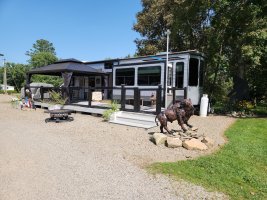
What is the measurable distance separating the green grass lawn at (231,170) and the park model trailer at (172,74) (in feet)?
17.7

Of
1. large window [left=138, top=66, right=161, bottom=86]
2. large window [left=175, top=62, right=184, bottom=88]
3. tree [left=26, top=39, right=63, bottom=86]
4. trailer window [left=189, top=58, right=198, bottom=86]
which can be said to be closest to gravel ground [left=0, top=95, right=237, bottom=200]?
large window [left=175, top=62, right=184, bottom=88]

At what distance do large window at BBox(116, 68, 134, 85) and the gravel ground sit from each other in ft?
19.6

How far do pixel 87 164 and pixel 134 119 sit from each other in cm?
531

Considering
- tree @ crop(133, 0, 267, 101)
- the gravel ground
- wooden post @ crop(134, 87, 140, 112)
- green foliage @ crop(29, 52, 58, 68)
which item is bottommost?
the gravel ground

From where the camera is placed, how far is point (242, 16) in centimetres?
1307

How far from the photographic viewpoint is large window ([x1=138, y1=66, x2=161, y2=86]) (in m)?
13.2

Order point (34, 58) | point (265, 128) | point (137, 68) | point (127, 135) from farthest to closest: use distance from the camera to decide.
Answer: point (34, 58) → point (137, 68) → point (265, 128) → point (127, 135)

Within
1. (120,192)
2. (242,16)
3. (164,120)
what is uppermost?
(242,16)

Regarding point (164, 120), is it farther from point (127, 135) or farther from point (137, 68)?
point (137, 68)

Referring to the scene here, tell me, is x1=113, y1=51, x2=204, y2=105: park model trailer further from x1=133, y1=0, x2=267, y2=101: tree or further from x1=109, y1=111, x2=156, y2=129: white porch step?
x1=133, y1=0, x2=267, y2=101: tree

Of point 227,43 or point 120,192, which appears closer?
point 120,192

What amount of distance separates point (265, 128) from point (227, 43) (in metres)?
6.61

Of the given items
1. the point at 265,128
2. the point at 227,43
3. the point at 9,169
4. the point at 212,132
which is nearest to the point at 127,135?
the point at 212,132

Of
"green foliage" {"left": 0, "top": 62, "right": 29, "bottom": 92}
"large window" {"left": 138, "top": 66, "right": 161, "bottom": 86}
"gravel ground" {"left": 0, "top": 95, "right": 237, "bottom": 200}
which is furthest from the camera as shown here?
"green foliage" {"left": 0, "top": 62, "right": 29, "bottom": 92}
